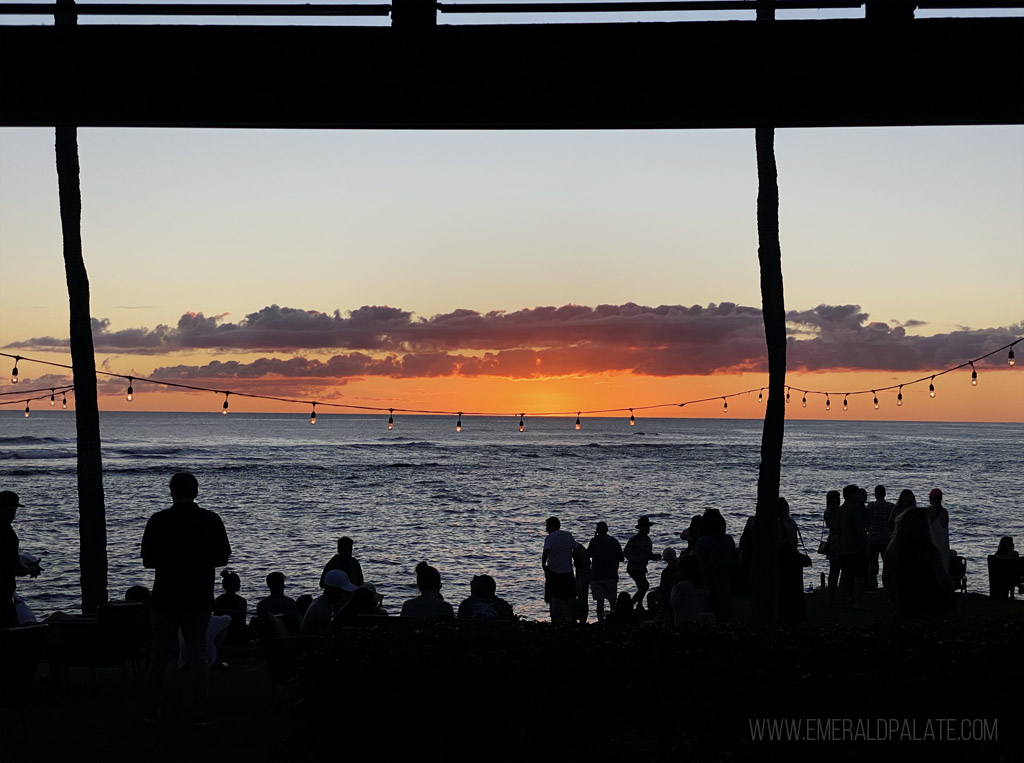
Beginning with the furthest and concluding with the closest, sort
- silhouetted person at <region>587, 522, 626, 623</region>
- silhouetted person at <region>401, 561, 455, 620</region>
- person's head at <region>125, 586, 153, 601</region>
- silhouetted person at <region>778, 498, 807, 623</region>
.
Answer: silhouetted person at <region>587, 522, 626, 623</region>
silhouetted person at <region>778, 498, 807, 623</region>
person's head at <region>125, 586, 153, 601</region>
silhouetted person at <region>401, 561, 455, 620</region>

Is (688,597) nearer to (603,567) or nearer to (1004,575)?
(603,567)

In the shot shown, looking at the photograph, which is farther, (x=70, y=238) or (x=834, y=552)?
(x=834, y=552)

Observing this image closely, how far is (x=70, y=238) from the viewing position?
12.3 meters

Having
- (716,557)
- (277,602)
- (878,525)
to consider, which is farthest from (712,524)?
(878,525)

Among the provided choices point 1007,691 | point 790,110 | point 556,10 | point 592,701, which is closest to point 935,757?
point 1007,691

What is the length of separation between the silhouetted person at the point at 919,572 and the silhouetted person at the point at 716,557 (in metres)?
2.29

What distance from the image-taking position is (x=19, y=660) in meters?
7.14

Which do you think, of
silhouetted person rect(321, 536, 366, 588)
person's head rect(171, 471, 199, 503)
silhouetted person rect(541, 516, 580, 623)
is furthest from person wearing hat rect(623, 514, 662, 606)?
person's head rect(171, 471, 199, 503)

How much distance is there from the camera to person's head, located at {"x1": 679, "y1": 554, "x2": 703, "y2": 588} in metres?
9.40

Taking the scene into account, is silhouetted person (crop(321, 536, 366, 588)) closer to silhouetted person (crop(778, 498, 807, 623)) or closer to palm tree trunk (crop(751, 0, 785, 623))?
Result: palm tree trunk (crop(751, 0, 785, 623))

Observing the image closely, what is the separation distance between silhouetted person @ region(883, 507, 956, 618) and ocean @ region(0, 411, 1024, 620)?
13.2 meters

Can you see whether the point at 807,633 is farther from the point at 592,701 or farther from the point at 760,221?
the point at 760,221

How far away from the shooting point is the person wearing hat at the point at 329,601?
32.4ft

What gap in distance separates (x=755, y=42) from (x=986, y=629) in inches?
166
